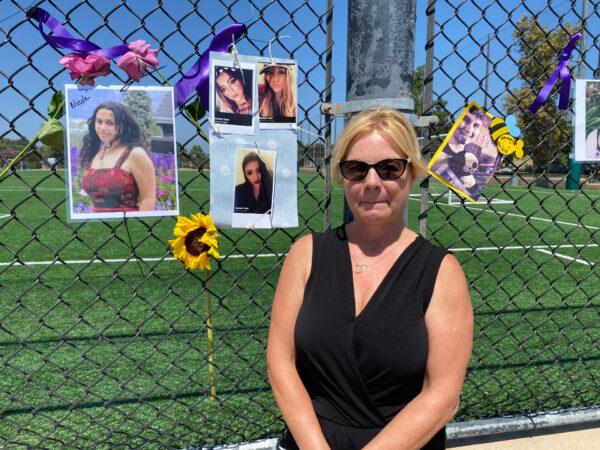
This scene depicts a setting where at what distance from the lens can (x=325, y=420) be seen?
1643 mm

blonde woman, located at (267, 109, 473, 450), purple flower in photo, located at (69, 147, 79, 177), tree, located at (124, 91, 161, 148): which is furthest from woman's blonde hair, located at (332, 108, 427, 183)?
purple flower in photo, located at (69, 147, 79, 177)

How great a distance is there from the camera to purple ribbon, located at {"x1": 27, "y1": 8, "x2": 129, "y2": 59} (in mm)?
1483

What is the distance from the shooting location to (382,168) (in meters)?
1.56

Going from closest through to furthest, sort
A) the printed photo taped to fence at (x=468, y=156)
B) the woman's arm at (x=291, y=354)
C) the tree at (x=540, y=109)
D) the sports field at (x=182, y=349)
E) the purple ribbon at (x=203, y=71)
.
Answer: the woman's arm at (x=291, y=354) < the purple ribbon at (x=203, y=71) < the printed photo taped to fence at (x=468, y=156) < the tree at (x=540, y=109) < the sports field at (x=182, y=349)

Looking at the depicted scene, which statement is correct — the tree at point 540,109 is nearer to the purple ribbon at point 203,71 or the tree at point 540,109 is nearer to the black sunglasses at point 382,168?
the black sunglasses at point 382,168

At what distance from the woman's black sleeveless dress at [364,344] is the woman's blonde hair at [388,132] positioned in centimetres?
30

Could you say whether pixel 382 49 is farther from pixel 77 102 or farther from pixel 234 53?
pixel 77 102

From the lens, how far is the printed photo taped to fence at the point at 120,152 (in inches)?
61.5

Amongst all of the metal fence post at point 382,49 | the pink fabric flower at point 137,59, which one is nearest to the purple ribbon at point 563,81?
the metal fence post at point 382,49

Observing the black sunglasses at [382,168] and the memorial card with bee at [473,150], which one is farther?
the memorial card with bee at [473,150]

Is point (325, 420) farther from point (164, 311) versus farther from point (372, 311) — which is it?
point (164, 311)

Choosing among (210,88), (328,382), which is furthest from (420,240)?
(210,88)

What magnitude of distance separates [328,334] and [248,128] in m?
0.79

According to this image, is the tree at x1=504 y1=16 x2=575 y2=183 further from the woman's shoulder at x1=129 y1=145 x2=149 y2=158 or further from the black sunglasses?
the woman's shoulder at x1=129 y1=145 x2=149 y2=158
